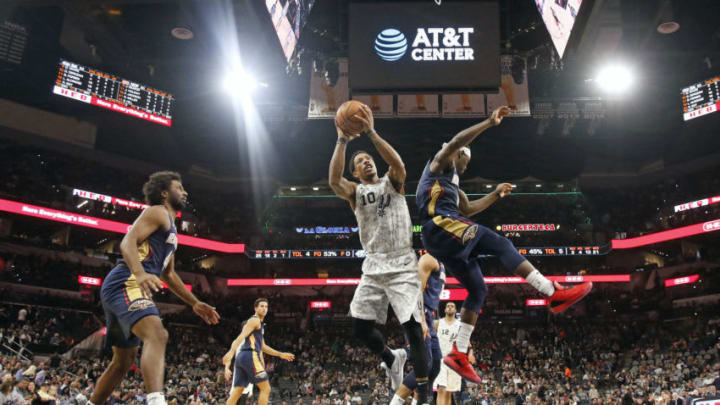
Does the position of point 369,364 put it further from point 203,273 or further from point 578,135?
point 578,135

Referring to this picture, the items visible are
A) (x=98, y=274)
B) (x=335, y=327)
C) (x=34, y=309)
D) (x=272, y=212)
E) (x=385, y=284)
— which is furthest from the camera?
(x=272, y=212)

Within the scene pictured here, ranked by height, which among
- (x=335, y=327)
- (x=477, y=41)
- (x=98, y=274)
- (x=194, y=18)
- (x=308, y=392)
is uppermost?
(x=194, y=18)

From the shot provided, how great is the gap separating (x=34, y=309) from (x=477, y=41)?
1995cm

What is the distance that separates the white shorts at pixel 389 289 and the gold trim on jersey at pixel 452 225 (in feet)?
1.68

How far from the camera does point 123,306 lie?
426 cm

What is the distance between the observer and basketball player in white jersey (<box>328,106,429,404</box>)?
15.8ft

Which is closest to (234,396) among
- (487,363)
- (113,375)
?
(113,375)

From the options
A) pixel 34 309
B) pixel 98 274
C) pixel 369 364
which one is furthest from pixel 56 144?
pixel 369 364

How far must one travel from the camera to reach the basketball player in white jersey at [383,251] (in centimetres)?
481

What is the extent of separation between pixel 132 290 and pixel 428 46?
795 cm

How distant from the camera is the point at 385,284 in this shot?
4.88 meters

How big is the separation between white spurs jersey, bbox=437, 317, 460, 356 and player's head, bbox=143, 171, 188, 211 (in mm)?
5291

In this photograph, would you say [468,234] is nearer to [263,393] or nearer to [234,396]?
[263,393]

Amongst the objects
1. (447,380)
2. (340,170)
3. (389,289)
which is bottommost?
(447,380)
